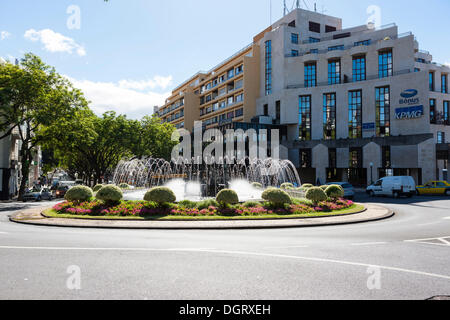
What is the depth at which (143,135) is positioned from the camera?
47.9m

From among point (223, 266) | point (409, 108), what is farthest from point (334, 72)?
point (223, 266)

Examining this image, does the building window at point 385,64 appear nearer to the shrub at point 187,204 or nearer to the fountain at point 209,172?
the fountain at point 209,172

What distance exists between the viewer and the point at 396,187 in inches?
1251

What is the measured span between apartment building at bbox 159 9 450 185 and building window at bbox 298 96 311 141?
0.19 meters

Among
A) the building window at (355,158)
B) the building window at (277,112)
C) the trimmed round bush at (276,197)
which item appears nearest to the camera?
the trimmed round bush at (276,197)

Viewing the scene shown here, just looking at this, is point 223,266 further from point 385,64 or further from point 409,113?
point 385,64

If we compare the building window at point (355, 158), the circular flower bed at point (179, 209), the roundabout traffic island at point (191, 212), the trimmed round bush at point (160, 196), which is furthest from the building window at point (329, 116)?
the trimmed round bush at point (160, 196)

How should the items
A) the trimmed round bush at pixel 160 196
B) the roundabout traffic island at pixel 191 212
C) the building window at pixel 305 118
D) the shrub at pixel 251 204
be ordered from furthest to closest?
the building window at pixel 305 118
the shrub at pixel 251 204
the trimmed round bush at pixel 160 196
the roundabout traffic island at pixel 191 212

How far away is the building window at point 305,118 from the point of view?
193 feet

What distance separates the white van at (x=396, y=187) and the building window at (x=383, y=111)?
74.9 ft

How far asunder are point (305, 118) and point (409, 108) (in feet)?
56.4

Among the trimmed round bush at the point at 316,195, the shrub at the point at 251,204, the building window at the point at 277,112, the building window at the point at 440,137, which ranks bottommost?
the shrub at the point at 251,204

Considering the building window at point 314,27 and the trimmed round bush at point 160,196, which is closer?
the trimmed round bush at point 160,196
